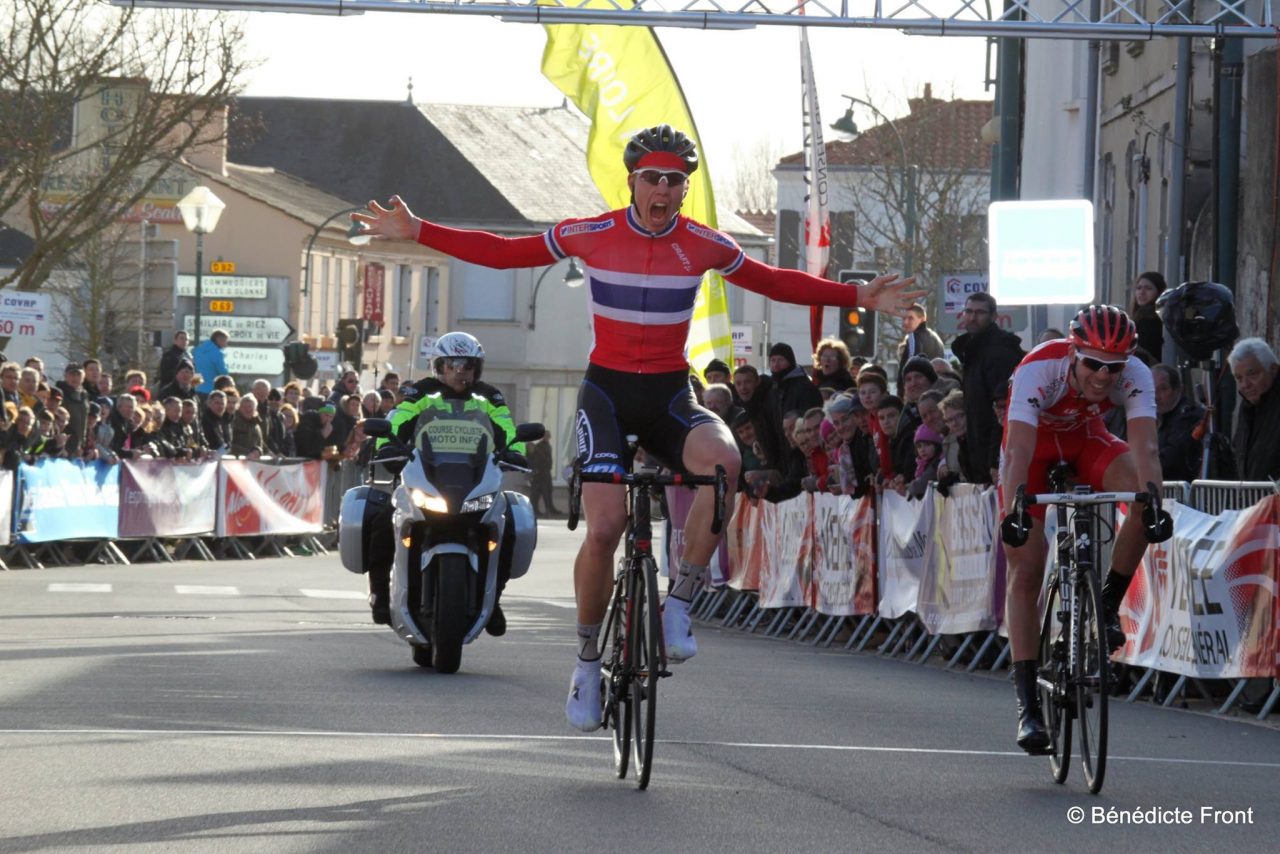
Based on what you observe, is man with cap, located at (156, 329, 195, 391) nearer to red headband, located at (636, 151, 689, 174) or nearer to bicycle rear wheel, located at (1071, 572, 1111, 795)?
red headband, located at (636, 151, 689, 174)

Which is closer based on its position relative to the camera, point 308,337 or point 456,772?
point 456,772

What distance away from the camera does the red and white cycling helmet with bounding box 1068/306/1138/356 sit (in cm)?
979

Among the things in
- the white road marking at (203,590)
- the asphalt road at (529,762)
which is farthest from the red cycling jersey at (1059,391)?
the white road marking at (203,590)

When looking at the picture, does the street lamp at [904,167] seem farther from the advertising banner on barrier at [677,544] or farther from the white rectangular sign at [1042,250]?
the white rectangular sign at [1042,250]

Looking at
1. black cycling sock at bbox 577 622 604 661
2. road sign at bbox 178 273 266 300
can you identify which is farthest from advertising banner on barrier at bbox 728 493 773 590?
road sign at bbox 178 273 266 300

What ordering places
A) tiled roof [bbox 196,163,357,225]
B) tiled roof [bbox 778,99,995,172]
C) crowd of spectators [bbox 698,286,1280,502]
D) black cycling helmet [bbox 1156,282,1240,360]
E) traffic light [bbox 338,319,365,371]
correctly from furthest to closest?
tiled roof [bbox 196,163,357,225] → tiled roof [bbox 778,99,995,172] → traffic light [bbox 338,319,365,371] → black cycling helmet [bbox 1156,282,1240,360] → crowd of spectators [bbox 698,286,1280,502]

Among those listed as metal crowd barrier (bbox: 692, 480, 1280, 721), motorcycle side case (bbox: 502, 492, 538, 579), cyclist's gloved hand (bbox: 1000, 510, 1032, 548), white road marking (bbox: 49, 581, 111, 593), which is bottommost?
white road marking (bbox: 49, 581, 111, 593)

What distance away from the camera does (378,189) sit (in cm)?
9150

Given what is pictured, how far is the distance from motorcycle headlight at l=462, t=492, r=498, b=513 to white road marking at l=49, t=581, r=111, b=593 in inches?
381

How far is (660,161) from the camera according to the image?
9.84m

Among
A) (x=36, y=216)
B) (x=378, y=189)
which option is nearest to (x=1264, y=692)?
(x=36, y=216)

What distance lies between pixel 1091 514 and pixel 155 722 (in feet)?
12.8

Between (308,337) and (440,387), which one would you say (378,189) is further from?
(440,387)

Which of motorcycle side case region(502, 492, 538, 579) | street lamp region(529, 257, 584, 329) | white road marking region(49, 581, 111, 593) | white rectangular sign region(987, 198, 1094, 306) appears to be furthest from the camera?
street lamp region(529, 257, 584, 329)
